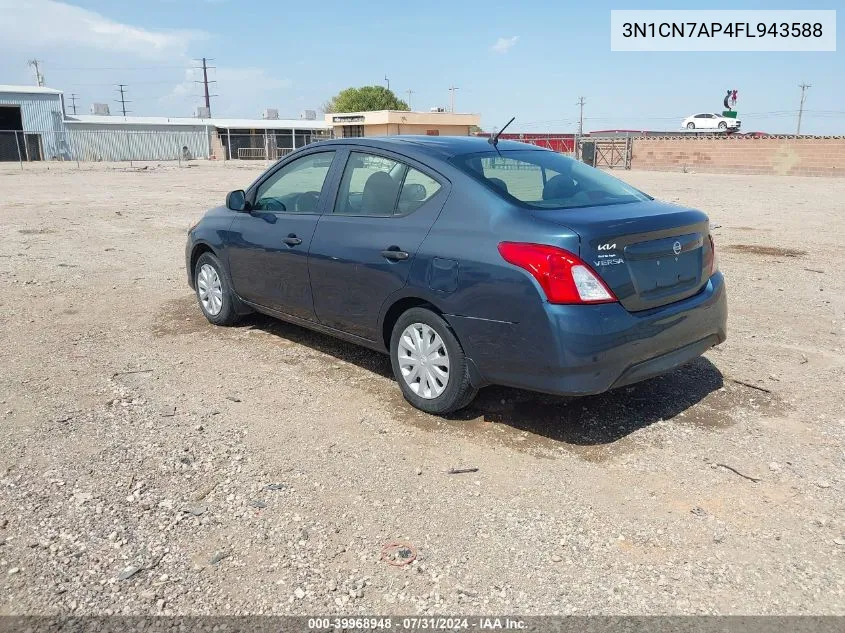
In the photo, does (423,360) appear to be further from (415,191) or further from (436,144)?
(436,144)

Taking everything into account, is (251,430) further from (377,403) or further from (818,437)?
(818,437)

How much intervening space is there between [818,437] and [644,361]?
121cm

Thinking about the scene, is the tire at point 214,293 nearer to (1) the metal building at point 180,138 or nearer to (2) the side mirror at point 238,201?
(2) the side mirror at point 238,201

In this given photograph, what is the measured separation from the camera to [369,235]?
A: 4.53 m

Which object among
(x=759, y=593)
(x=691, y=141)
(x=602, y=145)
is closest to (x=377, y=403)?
(x=759, y=593)

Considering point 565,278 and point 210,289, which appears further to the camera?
point 210,289

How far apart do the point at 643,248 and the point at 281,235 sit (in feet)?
8.87

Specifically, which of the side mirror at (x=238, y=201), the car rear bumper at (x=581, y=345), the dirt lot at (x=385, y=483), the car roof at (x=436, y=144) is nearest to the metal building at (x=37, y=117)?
the side mirror at (x=238, y=201)

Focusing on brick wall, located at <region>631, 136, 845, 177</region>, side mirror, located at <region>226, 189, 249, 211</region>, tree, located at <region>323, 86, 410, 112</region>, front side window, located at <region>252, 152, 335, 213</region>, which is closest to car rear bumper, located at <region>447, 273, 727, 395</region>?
front side window, located at <region>252, 152, 335, 213</region>

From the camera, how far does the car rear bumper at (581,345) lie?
358 centimetres

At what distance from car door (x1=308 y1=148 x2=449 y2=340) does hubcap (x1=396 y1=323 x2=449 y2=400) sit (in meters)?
0.29

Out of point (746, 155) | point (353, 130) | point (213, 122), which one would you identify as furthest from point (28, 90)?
point (746, 155)

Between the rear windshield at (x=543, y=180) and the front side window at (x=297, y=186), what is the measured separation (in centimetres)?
129

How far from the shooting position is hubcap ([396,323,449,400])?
4.21 metres
